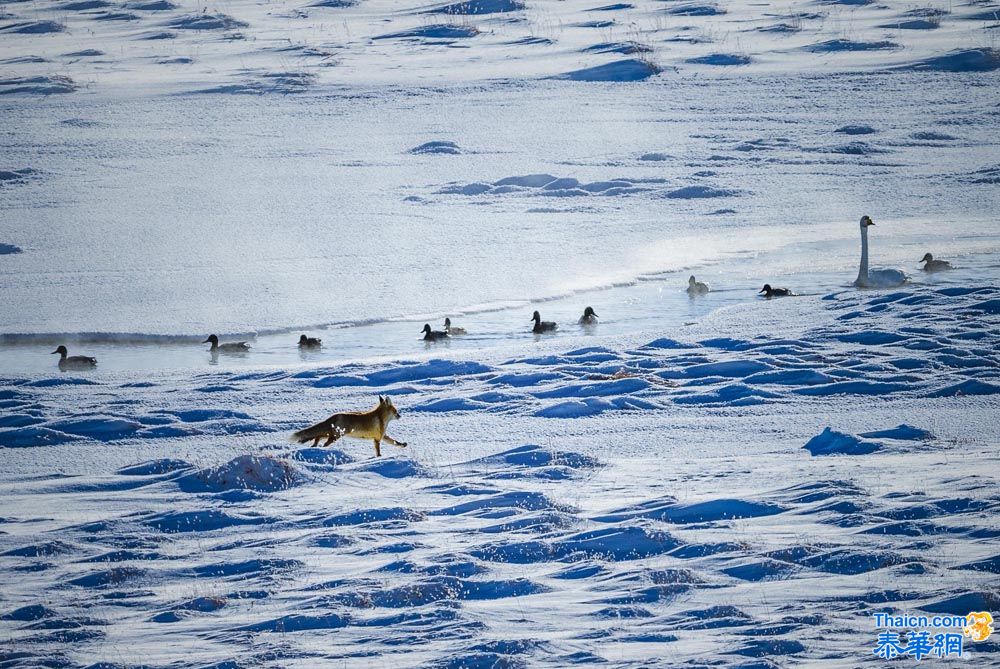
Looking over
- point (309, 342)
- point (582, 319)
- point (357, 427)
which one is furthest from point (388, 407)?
point (582, 319)

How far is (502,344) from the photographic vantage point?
1272 cm

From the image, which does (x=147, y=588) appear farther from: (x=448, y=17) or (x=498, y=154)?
(x=448, y=17)

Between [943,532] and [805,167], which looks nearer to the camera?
[943,532]

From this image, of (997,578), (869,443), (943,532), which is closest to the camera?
(997,578)

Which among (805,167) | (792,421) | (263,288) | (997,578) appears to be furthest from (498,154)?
(997,578)

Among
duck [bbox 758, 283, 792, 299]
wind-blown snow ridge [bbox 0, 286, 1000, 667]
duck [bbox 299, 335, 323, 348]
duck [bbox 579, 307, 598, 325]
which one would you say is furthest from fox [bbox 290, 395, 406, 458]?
duck [bbox 758, 283, 792, 299]

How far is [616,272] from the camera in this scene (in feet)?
51.4

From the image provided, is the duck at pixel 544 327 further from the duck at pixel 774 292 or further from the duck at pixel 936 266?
the duck at pixel 936 266

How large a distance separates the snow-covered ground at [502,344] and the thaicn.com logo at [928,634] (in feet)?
0.26

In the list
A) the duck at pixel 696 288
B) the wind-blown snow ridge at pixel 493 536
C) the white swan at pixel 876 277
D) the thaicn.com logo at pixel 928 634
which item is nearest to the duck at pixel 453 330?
the wind-blown snow ridge at pixel 493 536

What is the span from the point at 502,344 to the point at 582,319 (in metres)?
1.09

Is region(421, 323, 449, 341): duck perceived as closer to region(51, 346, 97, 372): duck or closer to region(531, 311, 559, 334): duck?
region(531, 311, 559, 334): duck

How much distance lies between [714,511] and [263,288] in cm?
853

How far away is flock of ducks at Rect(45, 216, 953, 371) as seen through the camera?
11.8m
